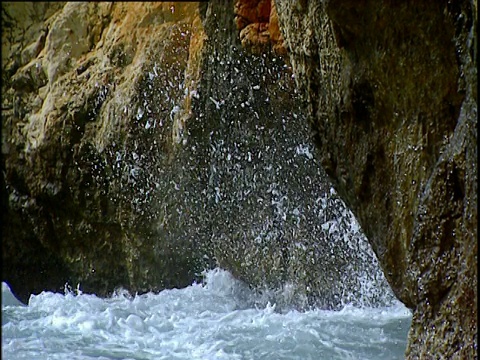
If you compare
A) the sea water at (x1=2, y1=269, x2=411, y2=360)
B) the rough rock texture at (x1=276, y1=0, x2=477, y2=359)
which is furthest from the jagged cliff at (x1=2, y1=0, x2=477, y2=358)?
the sea water at (x1=2, y1=269, x2=411, y2=360)

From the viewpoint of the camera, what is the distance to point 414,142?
7.21 ft

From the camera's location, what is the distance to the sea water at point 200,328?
3.11 metres

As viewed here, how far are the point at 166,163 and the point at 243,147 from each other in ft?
2.36

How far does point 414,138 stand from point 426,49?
0.98 feet

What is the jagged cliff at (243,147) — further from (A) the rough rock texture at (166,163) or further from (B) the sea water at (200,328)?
(B) the sea water at (200,328)

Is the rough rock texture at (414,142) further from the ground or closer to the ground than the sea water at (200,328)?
further from the ground

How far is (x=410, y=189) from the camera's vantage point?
222 cm

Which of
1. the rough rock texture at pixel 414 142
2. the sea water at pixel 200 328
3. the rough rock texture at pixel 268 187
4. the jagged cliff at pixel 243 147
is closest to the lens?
the rough rock texture at pixel 414 142

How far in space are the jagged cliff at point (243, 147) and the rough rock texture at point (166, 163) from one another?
1 cm

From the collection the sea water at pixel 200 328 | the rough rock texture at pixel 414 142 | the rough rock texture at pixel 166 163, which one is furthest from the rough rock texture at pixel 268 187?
the rough rock texture at pixel 414 142

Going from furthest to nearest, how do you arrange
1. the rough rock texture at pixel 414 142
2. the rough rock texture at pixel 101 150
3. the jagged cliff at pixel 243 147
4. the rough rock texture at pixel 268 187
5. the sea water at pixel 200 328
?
the rough rock texture at pixel 101 150
the rough rock texture at pixel 268 187
the sea water at pixel 200 328
the jagged cliff at pixel 243 147
the rough rock texture at pixel 414 142

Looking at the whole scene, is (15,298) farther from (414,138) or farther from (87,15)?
(414,138)

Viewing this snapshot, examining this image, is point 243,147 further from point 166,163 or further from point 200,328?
point 200,328

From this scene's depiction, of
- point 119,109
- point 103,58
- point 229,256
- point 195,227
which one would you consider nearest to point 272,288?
point 229,256
